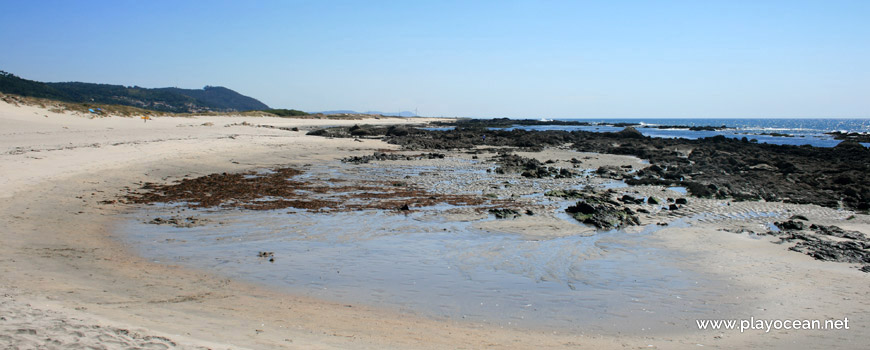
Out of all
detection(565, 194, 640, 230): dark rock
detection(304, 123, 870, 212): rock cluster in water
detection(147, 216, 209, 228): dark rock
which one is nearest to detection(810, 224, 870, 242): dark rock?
detection(565, 194, 640, 230): dark rock

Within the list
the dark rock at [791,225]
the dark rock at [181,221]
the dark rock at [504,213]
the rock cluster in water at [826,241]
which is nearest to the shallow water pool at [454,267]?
the dark rock at [181,221]

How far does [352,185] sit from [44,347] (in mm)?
11768

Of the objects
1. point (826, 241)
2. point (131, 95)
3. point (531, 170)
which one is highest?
point (131, 95)

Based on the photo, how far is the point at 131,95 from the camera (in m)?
107

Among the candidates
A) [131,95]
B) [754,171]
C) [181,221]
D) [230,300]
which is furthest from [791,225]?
[131,95]

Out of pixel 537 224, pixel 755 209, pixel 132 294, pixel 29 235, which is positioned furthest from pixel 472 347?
pixel 755 209

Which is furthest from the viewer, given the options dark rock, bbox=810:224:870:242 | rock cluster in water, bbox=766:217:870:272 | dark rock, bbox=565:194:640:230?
dark rock, bbox=565:194:640:230

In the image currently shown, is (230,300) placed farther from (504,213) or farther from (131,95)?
(131,95)

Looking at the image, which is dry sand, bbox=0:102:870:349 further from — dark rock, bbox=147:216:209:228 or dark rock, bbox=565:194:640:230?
dark rock, bbox=565:194:640:230

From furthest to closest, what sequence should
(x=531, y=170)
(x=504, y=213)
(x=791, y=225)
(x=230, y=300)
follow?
(x=531, y=170) < (x=504, y=213) < (x=791, y=225) < (x=230, y=300)

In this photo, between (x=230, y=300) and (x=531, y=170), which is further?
(x=531, y=170)

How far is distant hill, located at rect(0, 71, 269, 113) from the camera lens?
67700 mm

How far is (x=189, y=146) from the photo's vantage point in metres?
21.7

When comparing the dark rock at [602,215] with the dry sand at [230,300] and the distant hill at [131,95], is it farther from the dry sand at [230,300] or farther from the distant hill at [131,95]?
the distant hill at [131,95]
